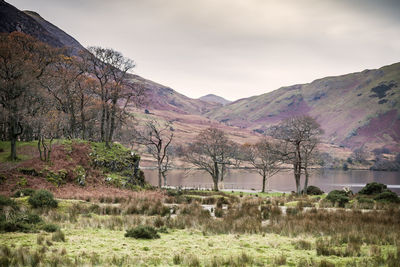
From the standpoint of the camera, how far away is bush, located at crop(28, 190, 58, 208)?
53.4ft

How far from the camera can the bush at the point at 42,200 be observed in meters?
16.3

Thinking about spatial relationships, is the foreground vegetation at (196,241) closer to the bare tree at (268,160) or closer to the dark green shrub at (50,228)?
the dark green shrub at (50,228)

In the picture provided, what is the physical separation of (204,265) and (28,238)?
6333mm

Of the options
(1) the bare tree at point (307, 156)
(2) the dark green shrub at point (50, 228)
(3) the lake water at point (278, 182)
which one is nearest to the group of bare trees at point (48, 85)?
(3) the lake water at point (278, 182)

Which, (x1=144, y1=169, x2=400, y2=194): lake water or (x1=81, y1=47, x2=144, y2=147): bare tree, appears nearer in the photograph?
(x1=81, y1=47, x2=144, y2=147): bare tree

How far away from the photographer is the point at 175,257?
317 inches

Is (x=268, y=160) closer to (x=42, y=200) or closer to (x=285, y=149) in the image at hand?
(x=285, y=149)

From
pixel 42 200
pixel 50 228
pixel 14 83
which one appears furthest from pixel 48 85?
pixel 50 228

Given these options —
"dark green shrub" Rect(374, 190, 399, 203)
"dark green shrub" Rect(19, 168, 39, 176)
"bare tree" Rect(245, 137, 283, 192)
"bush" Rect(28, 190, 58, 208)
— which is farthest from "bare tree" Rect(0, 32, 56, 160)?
"dark green shrub" Rect(374, 190, 399, 203)

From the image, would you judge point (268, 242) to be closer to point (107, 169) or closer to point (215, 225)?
point (215, 225)

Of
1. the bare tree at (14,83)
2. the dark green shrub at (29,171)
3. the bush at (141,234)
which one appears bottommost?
the bush at (141,234)

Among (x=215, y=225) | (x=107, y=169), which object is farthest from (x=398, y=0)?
(x=215, y=225)

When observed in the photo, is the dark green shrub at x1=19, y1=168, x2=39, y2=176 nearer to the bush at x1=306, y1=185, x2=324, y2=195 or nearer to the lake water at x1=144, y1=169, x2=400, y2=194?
the lake water at x1=144, y1=169, x2=400, y2=194

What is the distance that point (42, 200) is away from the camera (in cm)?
1652
